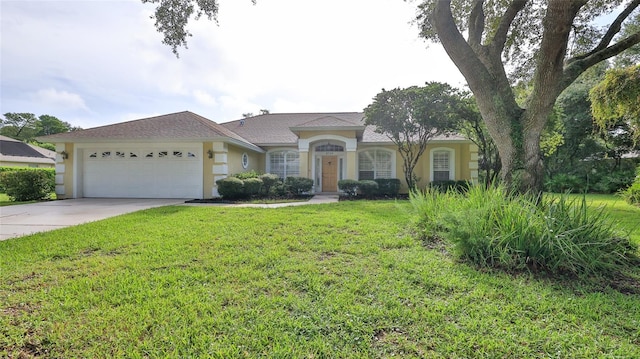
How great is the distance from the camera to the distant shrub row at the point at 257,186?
11.0 meters

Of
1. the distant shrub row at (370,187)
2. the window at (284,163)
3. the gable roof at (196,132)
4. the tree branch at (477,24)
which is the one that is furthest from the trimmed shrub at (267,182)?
the tree branch at (477,24)

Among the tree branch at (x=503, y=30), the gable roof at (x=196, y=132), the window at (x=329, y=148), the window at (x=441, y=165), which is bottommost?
the window at (x=441, y=165)

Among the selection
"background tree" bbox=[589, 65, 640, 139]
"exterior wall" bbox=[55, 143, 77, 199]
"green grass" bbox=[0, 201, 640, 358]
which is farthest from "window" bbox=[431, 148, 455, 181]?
"exterior wall" bbox=[55, 143, 77, 199]

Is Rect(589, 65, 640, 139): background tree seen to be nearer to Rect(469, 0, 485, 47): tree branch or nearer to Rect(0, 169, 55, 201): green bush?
Rect(469, 0, 485, 47): tree branch

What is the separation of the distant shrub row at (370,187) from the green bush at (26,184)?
507 inches

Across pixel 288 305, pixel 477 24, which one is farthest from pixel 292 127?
pixel 288 305

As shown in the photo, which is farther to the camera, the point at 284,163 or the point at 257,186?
the point at 284,163

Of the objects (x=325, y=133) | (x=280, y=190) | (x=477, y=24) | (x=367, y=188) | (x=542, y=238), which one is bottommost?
(x=542, y=238)

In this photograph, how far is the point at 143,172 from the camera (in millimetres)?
12133

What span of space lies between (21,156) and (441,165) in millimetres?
33785

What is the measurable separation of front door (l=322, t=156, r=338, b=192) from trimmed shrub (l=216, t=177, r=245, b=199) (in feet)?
17.3

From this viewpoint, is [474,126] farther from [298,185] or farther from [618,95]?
[298,185]

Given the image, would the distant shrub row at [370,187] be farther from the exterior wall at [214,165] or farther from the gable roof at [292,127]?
the exterior wall at [214,165]

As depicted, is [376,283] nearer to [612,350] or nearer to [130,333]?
[612,350]
